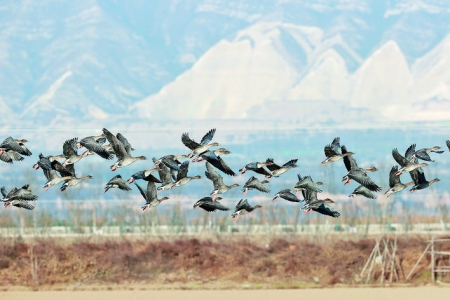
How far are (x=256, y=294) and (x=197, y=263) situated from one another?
281 inches

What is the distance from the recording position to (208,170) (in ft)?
94.9

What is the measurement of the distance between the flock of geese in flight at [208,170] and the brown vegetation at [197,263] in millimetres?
30988

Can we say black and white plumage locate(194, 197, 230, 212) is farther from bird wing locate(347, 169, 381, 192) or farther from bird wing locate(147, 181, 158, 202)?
bird wing locate(347, 169, 381, 192)

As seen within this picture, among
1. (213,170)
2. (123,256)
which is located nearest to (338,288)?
(123,256)

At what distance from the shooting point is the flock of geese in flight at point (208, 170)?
1084 inches

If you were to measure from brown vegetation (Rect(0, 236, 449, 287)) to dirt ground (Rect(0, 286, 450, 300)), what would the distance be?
201cm

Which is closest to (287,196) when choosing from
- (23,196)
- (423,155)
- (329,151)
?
(329,151)

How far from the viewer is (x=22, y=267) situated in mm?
62594

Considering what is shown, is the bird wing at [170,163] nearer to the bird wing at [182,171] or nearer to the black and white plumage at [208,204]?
the bird wing at [182,171]

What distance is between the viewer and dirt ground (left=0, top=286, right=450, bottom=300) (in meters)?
55.4

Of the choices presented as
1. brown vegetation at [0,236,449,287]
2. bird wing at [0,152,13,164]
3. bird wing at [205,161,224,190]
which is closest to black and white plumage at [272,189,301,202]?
bird wing at [205,161,224,190]

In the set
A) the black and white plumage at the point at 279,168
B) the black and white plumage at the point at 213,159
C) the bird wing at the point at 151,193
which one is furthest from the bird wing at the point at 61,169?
the black and white plumage at the point at 279,168

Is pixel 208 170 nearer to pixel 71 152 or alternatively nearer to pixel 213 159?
pixel 213 159

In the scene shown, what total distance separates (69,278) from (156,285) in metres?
4.69
